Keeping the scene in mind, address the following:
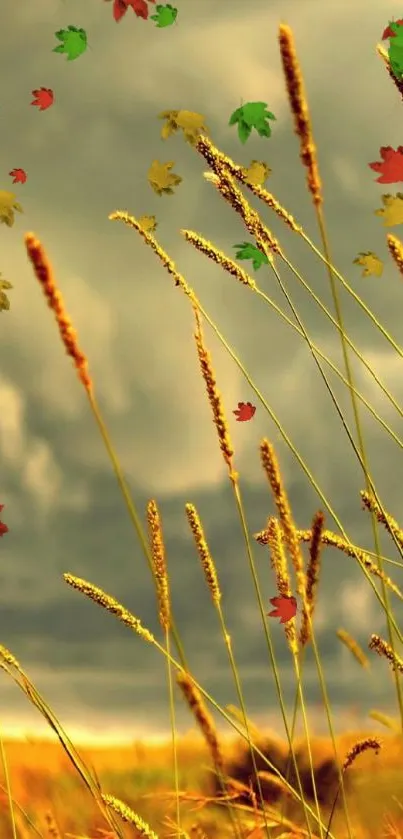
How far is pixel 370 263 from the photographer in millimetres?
2592

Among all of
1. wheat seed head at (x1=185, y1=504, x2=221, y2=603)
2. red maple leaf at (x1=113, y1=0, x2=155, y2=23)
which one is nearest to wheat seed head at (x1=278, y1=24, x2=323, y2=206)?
wheat seed head at (x1=185, y1=504, x2=221, y2=603)

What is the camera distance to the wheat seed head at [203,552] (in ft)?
6.34

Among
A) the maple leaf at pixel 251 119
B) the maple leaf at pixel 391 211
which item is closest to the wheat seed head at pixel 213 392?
the maple leaf at pixel 391 211

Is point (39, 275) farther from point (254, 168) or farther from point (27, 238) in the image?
point (254, 168)

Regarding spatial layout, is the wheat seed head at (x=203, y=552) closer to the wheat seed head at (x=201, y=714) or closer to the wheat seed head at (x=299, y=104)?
the wheat seed head at (x=201, y=714)

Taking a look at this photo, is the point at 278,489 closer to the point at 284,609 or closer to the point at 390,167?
the point at 284,609

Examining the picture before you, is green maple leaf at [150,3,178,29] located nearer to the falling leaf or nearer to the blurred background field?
the falling leaf

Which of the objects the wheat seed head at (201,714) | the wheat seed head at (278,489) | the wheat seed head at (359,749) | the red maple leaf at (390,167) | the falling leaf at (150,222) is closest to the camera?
the wheat seed head at (201,714)

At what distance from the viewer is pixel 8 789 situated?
6.79 feet

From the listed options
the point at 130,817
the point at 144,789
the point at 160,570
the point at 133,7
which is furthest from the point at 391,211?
the point at 144,789

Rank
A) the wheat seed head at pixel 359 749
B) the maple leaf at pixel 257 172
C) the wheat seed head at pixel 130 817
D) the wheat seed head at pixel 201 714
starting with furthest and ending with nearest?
the maple leaf at pixel 257 172 → the wheat seed head at pixel 359 749 → the wheat seed head at pixel 130 817 → the wheat seed head at pixel 201 714

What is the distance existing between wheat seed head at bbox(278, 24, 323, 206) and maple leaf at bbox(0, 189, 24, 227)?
1508 mm

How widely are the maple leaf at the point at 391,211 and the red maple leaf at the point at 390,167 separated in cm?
3

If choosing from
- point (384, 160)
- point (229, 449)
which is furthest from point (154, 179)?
point (229, 449)
